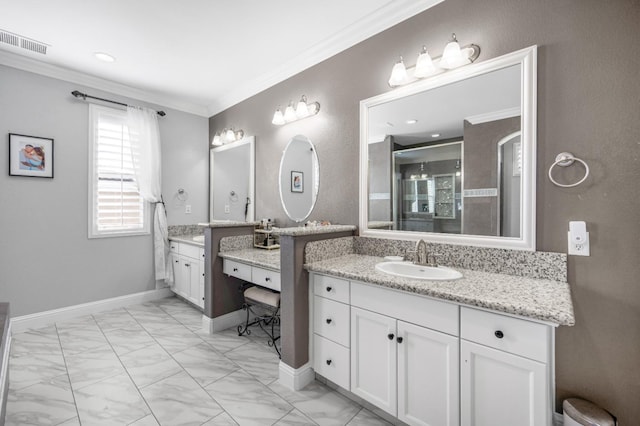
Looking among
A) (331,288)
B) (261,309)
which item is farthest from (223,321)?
(331,288)

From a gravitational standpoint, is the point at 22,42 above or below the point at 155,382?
above

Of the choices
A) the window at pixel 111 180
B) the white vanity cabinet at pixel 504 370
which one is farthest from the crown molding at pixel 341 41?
the white vanity cabinet at pixel 504 370

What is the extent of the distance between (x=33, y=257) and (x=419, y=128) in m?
3.80

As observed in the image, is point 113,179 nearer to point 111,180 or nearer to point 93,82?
point 111,180

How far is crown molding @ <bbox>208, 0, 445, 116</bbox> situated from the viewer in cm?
202

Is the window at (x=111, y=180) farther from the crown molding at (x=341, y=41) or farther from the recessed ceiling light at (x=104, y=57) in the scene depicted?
the crown molding at (x=341, y=41)

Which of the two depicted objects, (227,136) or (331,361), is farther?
(227,136)

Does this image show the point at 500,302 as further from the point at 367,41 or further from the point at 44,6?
the point at 44,6

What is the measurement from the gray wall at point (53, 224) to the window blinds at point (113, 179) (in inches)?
4.4

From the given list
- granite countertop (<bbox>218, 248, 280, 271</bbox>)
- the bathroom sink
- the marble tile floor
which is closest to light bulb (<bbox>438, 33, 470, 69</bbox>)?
the bathroom sink

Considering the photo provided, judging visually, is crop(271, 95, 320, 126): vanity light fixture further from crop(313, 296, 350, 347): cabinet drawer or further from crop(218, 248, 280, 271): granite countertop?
crop(313, 296, 350, 347): cabinet drawer

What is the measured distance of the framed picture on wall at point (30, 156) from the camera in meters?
2.77

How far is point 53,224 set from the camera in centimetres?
300

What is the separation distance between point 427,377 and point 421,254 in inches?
28.5
